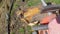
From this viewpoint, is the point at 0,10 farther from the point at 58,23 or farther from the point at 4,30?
the point at 58,23

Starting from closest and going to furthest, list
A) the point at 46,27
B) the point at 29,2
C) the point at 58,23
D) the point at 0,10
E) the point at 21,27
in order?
the point at 58,23, the point at 46,27, the point at 0,10, the point at 21,27, the point at 29,2

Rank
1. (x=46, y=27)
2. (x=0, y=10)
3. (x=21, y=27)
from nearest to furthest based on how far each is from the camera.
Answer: (x=46, y=27)
(x=0, y=10)
(x=21, y=27)

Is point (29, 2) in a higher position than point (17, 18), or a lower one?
higher

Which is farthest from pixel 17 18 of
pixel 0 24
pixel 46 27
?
pixel 46 27

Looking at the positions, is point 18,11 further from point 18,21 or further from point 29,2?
point 29,2

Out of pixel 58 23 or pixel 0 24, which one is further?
pixel 0 24

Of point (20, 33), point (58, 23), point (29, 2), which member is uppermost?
point (29, 2)

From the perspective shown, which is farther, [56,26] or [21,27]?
[21,27]

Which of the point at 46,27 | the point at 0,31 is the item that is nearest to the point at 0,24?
the point at 0,31

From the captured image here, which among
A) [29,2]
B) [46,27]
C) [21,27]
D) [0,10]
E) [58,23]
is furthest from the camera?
[29,2]
